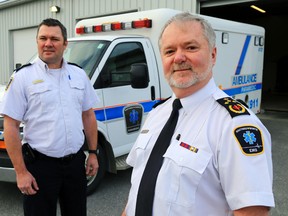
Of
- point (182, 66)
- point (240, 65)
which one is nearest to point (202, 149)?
point (182, 66)

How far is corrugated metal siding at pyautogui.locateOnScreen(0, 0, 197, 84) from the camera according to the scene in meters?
9.84

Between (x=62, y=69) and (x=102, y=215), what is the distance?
190 centimetres

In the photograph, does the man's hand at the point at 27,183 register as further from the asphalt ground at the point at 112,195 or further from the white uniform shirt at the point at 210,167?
the asphalt ground at the point at 112,195

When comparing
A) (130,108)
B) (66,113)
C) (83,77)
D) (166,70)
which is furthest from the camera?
(130,108)

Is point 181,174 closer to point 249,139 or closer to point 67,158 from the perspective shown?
point 249,139

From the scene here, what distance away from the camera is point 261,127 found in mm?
1274

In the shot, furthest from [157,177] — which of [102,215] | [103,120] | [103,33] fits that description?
[103,33]

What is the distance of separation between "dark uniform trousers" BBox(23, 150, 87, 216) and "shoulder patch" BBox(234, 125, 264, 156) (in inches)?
65.2

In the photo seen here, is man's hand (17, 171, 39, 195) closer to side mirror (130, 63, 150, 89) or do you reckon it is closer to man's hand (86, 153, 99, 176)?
man's hand (86, 153, 99, 176)

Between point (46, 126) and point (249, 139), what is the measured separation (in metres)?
1.68

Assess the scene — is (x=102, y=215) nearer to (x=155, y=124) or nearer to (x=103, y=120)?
(x=103, y=120)

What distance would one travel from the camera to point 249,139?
120 cm

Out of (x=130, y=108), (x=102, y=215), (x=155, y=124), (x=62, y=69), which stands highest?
(x=62, y=69)

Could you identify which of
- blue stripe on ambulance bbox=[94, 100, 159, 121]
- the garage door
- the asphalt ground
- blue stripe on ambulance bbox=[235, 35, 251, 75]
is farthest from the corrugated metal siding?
blue stripe on ambulance bbox=[94, 100, 159, 121]
